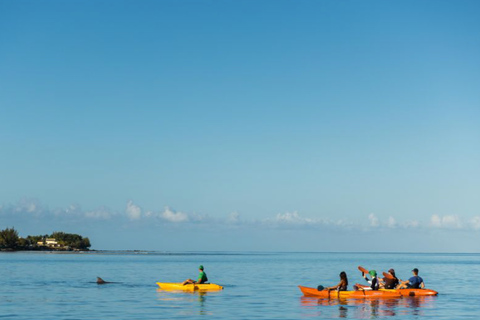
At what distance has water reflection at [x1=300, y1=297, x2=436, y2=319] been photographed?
37250mm

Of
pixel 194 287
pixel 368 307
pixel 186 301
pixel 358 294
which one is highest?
pixel 358 294

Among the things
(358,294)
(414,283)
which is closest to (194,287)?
(358,294)

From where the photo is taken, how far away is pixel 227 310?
38469mm

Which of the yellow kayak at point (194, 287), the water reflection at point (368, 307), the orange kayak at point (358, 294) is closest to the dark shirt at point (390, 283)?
the orange kayak at point (358, 294)

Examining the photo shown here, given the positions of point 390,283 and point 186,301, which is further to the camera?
point 390,283

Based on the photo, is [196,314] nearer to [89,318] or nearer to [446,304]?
[89,318]

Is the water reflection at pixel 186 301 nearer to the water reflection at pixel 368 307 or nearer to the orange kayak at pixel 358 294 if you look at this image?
the water reflection at pixel 368 307

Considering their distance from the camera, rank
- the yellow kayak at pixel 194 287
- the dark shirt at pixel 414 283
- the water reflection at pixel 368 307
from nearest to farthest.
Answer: the water reflection at pixel 368 307 < the dark shirt at pixel 414 283 < the yellow kayak at pixel 194 287

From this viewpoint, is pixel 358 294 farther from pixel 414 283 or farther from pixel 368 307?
pixel 414 283

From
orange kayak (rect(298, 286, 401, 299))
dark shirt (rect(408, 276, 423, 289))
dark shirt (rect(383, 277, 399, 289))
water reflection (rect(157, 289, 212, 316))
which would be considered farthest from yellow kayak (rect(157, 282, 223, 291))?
dark shirt (rect(408, 276, 423, 289))

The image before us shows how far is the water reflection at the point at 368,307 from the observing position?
122ft

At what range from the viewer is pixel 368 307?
134 feet

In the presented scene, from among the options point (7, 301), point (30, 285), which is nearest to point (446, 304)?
point (7, 301)

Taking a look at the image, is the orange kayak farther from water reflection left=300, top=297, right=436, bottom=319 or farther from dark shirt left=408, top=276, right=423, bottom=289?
dark shirt left=408, top=276, right=423, bottom=289
